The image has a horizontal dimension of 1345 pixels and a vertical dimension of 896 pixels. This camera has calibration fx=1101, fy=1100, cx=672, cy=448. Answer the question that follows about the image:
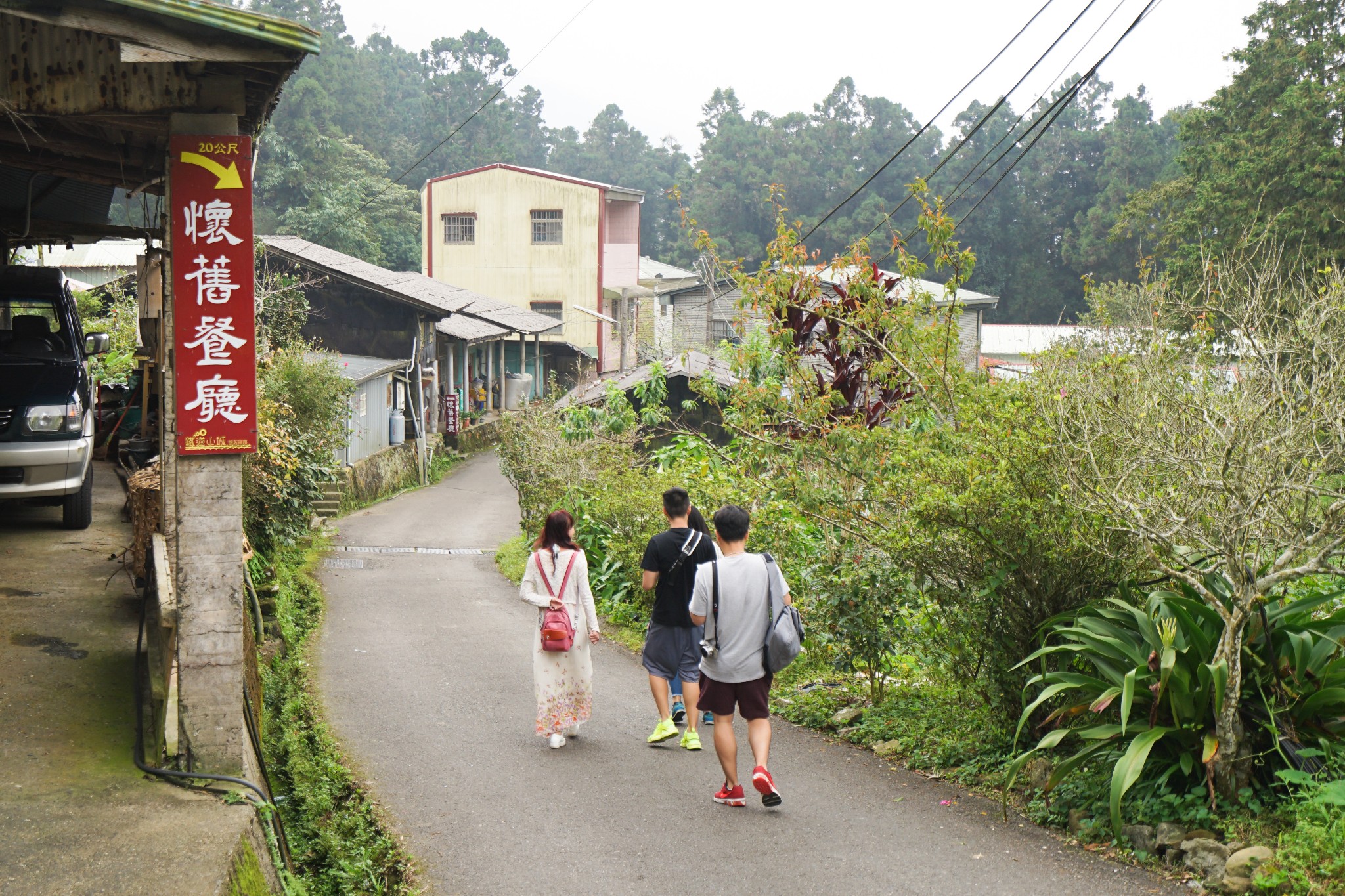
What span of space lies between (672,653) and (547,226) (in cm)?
3622

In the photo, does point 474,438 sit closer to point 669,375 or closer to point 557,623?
point 669,375

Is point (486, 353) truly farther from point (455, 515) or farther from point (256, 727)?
point (256, 727)

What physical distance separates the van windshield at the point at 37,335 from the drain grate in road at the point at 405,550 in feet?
23.7

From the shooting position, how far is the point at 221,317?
17.6ft

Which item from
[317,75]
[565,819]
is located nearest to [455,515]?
[565,819]

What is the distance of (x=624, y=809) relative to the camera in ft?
20.7

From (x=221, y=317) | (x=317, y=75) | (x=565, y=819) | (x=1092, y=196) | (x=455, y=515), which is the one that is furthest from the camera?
(x=1092, y=196)

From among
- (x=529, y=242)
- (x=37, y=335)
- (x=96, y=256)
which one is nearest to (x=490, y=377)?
(x=529, y=242)

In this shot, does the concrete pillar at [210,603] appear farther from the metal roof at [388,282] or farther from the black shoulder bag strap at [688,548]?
the metal roof at [388,282]

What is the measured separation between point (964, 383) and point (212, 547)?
4853mm

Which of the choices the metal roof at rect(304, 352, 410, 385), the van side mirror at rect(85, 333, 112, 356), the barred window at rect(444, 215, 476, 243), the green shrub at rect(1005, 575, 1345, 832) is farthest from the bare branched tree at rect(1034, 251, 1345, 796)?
the barred window at rect(444, 215, 476, 243)

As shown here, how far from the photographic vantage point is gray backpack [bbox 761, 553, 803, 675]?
6.18 metres

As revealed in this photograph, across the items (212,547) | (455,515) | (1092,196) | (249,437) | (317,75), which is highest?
(317,75)

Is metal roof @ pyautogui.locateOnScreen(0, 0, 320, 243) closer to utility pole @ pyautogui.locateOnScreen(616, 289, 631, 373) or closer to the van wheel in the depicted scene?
the van wheel
